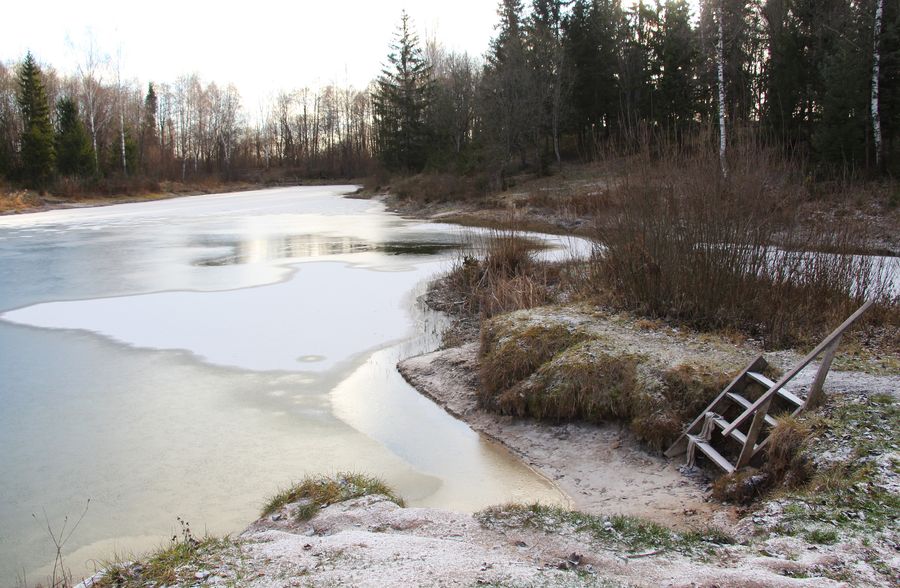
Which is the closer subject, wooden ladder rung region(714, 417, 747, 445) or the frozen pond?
wooden ladder rung region(714, 417, 747, 445)

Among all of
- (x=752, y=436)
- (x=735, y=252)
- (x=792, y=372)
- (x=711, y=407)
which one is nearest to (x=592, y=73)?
(x=735, y=252)

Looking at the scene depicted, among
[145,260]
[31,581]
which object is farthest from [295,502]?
[145,260]

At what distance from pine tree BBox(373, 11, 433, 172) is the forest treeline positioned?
0.10m

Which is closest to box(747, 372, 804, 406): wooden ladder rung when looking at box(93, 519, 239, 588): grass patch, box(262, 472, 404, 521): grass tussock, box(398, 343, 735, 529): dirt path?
box(398, 343, 735, 529): dirt path

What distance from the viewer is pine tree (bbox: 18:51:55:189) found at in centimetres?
3972

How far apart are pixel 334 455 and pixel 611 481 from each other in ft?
7.79

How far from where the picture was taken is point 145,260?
665 inches

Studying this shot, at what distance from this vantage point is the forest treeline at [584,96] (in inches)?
776


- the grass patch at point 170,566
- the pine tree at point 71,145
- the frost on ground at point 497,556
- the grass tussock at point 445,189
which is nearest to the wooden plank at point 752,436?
the frost on ground at point 497,556

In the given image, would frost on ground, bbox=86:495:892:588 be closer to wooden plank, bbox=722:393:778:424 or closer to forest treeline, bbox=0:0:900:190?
wooden plank, bbox=722:393:778:424

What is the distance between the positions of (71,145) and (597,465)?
4552 cm

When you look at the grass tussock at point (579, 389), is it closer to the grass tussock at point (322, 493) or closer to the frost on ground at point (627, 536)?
the frost on ground at point (627, 536)

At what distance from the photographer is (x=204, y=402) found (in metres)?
7.02

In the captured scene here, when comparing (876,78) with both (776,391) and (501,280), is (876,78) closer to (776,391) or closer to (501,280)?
(501,280)
